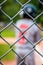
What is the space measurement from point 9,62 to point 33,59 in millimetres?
2634

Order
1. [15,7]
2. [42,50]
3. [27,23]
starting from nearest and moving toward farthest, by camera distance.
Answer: [42,50], [27,23], [15,7]

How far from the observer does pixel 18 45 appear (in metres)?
4.33

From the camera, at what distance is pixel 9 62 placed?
685 centimetres

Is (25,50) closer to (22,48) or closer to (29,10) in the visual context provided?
(22,48)

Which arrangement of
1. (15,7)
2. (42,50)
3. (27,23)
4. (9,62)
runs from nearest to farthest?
(42,50), (27,23), (9,62), (15,7)

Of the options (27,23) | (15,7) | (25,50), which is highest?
(27,23)

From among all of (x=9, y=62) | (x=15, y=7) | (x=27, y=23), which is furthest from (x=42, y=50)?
(x=15, y=7)

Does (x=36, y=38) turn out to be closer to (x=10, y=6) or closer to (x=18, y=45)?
(x=18, y=45)

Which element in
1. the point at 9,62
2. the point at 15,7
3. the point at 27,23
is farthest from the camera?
the point at 15,7

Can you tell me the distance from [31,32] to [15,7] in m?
11.4

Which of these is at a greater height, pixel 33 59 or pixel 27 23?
pixel 27 23

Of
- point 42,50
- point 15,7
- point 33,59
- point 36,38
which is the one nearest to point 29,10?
point 36,38

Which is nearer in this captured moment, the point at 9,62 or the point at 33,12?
the point at 33,12

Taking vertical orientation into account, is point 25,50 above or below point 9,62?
above
